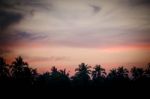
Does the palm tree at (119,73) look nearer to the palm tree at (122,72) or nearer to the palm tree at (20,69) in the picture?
the palm tree at (122,72)

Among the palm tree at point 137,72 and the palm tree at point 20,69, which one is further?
the palm tree at point 137,72

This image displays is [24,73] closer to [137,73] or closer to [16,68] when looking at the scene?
[16,68]

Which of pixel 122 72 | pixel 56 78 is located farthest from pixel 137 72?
pixel 56 78

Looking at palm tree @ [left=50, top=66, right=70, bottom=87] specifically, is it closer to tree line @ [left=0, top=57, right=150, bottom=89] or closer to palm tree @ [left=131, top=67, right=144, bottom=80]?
tree line @ [left=0, top=57, right=150, bottom=89]

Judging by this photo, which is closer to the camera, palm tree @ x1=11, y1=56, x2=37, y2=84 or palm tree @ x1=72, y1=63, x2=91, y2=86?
palm tree @ x1=11, y1=56, x2=37, y2=84

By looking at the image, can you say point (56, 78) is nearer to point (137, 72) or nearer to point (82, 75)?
point (82, 75)

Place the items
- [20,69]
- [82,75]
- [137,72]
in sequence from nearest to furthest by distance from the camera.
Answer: [20,69] → [82,75] → [137,72]

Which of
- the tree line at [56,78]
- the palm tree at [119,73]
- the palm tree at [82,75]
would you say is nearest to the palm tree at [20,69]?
the tree line at [56,78]

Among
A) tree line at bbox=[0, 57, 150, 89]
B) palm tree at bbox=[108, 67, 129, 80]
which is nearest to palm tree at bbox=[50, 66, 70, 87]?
tree line at bbox=[0, 57, 150, 89]

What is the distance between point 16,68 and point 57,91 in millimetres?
15309

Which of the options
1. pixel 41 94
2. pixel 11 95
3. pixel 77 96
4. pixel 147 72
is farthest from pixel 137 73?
pixel 11 95

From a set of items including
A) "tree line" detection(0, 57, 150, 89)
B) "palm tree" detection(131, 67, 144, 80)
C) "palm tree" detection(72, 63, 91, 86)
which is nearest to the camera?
"tree line" detection(0, 57, 150, 89)

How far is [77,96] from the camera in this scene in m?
48.4

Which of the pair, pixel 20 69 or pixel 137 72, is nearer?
pixel 20 69
